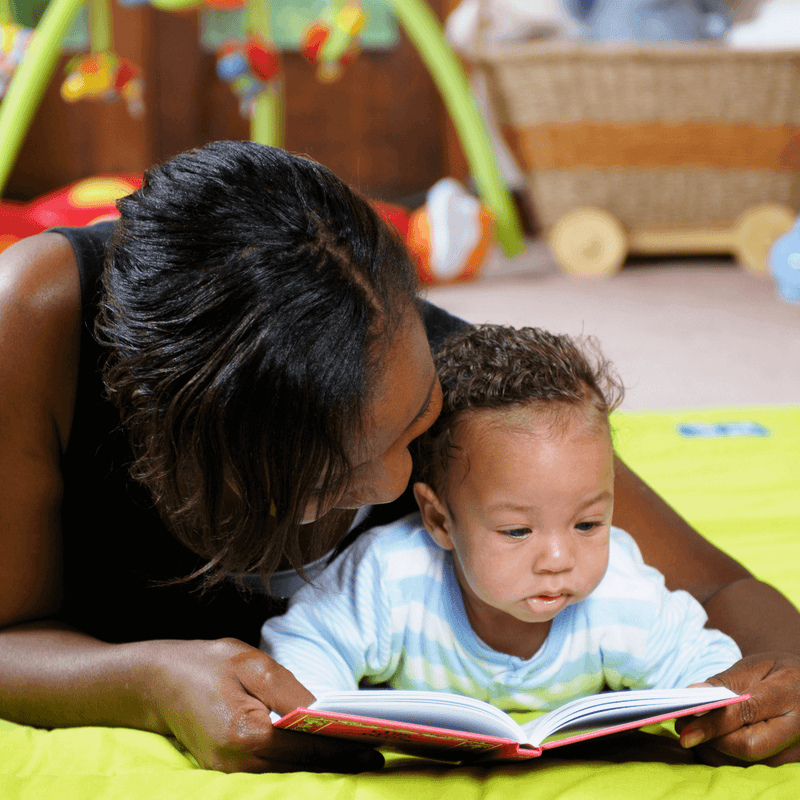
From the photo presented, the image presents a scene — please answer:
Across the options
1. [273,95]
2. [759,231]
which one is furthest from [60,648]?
[759,231]

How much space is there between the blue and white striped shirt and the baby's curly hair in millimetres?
103

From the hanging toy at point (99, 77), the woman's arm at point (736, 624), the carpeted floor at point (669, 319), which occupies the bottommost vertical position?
the carpeted floor at point (669, 319)

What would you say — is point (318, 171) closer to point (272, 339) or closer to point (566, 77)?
point (272, 339)

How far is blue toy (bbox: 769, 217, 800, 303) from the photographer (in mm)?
2682

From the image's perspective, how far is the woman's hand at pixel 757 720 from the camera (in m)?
0.72

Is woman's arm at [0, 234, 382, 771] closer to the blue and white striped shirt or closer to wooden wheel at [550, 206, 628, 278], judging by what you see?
the blue and white striped shirt

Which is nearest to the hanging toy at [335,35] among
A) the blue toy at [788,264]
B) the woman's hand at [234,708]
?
the blue toy at [788,264]

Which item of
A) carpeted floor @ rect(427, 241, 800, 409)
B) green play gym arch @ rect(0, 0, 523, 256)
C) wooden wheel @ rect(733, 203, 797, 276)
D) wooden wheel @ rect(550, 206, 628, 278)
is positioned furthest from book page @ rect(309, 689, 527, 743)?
wooden wheel @ rect(733, 203, 797, 276)

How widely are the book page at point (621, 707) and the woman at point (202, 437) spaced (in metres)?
0.08

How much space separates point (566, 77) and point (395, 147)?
1.39 metres

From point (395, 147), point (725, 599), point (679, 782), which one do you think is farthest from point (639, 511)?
point (395, 147)

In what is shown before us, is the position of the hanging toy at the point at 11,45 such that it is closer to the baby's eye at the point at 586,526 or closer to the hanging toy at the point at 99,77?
the hanging toy at the point at 99,77

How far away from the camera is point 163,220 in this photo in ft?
2.08

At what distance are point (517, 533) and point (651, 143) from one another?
260 centimetres
